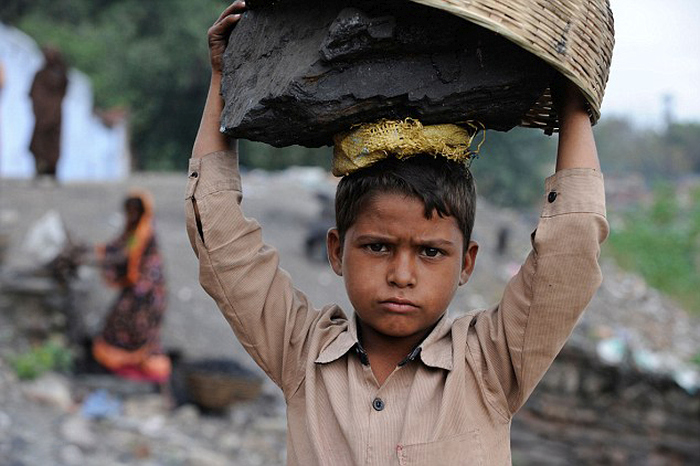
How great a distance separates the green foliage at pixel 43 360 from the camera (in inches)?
284

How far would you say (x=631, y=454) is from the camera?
532 cm

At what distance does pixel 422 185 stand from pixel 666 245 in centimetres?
2096

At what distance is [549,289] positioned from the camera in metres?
1.71

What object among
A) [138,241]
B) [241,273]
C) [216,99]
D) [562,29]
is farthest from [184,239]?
[562,29]

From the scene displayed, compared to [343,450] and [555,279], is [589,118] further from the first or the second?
[343,450]

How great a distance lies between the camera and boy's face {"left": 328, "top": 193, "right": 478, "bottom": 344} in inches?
70.9

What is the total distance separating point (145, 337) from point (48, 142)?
7.67 meters

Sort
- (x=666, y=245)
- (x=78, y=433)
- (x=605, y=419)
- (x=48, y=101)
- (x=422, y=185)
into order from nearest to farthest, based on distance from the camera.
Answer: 1. (x=422, y=185)
2. (x=605, y=419)
3. (x=78, y=433)
4. (x=48, y=101)
5. (x=666, y=245)

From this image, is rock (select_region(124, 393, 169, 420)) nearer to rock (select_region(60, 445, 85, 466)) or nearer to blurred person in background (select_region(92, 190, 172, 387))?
blurred person in background (select_region(92, 190, 172, 387))

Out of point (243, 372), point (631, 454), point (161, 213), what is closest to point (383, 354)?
point (631, 454)

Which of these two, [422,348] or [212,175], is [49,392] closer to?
[212,175]

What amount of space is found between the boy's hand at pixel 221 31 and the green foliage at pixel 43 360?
5.98 meters

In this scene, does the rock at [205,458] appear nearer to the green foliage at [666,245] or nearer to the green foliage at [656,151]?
the green foliage at [666,245]

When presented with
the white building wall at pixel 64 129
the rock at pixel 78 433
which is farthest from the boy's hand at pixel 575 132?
the white building wall at pixel 64 129
